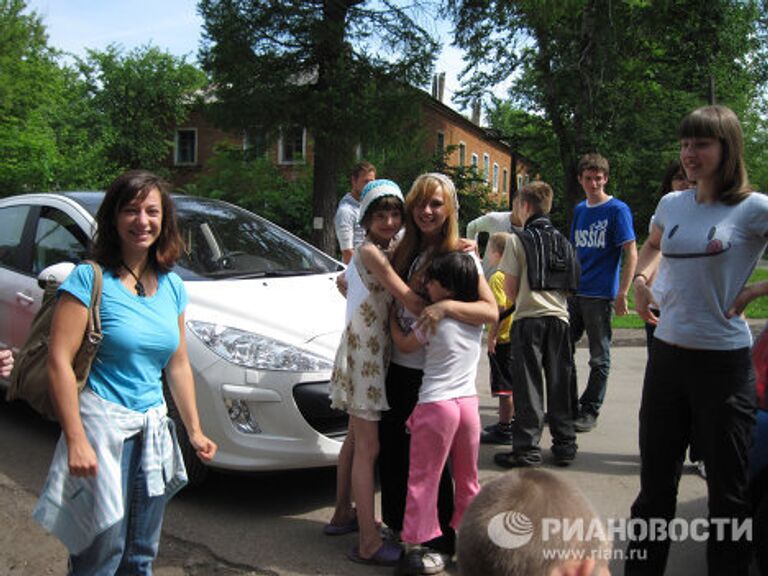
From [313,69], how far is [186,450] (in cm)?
1284

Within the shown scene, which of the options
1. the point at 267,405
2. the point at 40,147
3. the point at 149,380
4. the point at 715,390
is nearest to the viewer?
the point at 149,380

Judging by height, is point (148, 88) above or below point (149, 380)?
above

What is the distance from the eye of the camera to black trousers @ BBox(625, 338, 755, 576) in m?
2.74

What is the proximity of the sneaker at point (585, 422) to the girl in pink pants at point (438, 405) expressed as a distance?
8.59 ft

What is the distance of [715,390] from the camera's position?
2.74 m

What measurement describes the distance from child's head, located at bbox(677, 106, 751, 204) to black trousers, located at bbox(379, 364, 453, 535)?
160cm

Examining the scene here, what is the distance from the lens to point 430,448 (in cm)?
316

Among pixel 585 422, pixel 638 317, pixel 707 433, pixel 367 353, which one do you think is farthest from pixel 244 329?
pixel 638 317

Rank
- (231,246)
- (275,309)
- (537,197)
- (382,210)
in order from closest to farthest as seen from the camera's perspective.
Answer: (382,210) → (275,309) → (537,197) → (231,246)

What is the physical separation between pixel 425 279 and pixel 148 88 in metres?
37.9

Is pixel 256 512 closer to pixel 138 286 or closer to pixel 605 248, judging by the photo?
pixel 138 286

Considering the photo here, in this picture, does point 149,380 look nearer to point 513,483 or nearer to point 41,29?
point 513,483

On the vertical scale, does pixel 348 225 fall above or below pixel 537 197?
below

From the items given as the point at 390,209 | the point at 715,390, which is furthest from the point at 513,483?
the point at 390,209
